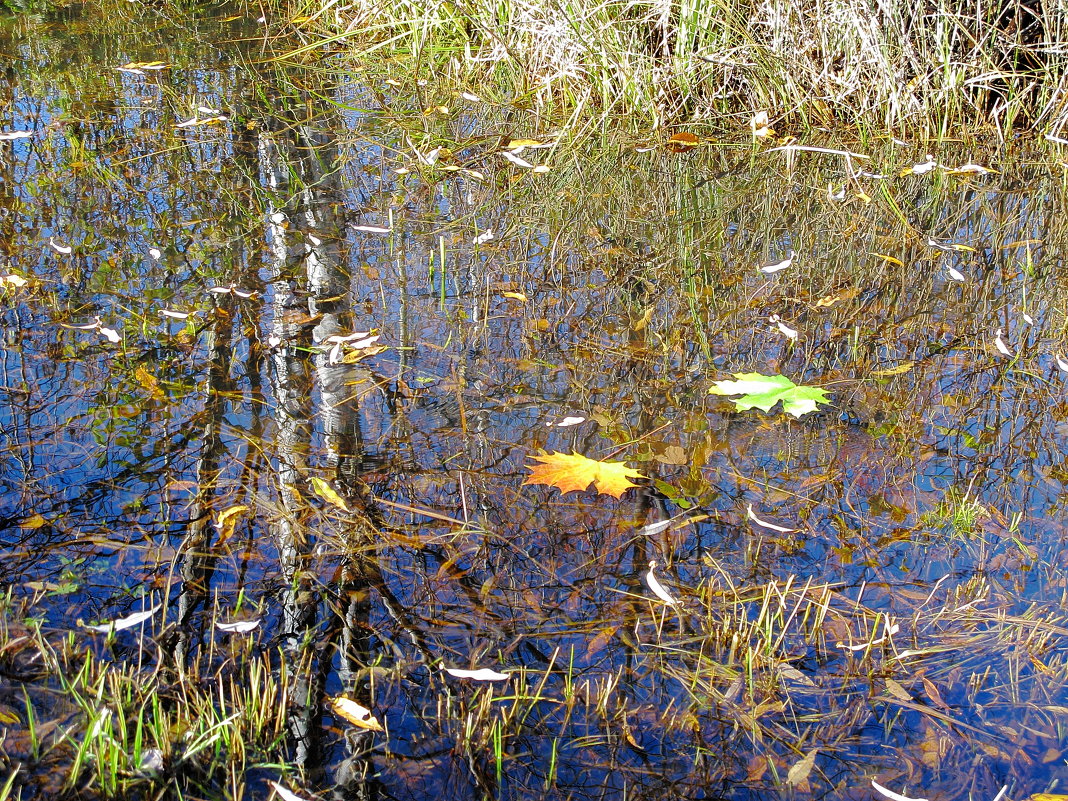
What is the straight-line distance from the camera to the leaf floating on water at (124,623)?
5.67ft

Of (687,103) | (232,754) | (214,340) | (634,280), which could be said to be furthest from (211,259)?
(687,103)

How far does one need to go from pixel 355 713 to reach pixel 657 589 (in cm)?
65

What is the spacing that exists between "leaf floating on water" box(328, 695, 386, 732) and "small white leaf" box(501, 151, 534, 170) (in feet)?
10.2

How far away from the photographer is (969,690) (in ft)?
5.38

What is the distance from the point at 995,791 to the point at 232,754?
124 centimetres

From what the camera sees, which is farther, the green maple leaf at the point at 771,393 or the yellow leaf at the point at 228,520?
the green maple leaf at the point at 771,393

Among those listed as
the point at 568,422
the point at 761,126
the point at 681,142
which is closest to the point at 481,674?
the point at 568,422

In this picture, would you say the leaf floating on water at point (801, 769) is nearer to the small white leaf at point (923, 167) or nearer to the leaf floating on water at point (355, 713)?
the leaf floating on water at point (355, 713)

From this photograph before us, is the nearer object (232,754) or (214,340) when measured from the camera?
(232,754)

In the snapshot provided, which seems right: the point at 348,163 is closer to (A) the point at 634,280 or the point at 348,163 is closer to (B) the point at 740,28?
(A) the point at 634,280

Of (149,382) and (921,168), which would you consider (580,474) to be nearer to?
(149,382)

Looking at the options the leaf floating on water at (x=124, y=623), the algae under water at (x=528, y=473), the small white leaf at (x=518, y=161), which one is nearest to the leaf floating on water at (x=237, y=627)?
the algae under water at (x=528, y=473)

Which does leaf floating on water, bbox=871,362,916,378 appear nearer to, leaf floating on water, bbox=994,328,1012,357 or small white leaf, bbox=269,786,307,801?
leaf floating on water, bbox=994,328,1012,357

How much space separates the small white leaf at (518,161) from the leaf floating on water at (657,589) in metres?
2.74
